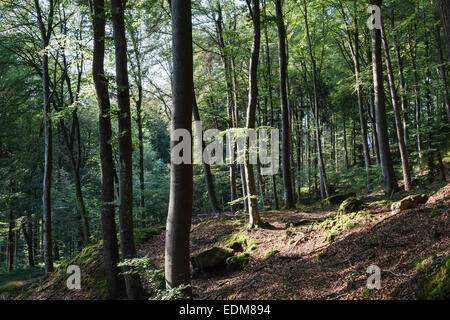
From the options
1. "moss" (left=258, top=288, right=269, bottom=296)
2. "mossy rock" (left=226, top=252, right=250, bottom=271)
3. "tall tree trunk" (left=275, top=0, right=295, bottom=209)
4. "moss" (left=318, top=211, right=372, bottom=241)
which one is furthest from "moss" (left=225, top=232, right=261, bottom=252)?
"tall tree trunk" (left=275, top=0, right=295, bottom=209)

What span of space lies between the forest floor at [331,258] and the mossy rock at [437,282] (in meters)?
0.13

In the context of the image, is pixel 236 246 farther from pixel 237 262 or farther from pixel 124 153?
pixel 124 153

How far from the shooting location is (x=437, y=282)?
10.3ft

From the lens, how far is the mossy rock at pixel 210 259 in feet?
24.3

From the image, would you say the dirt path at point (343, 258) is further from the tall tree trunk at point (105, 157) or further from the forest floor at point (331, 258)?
the tall tree trunk at point (105, 157)

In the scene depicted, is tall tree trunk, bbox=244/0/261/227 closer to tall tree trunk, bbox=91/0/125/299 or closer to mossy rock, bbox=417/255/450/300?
tall tree trunk, bbox=91/0/125/299

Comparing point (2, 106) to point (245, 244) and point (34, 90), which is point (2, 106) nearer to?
point (34, 90)

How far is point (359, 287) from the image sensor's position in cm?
404

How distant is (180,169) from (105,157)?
3630 millimetres

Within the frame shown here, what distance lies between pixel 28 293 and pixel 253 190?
915 centimetres

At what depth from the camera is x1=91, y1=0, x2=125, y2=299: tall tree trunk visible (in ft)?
22.6

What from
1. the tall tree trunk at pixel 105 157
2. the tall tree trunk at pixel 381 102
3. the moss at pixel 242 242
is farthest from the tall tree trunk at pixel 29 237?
the tall tree trunk at pixel 381 102

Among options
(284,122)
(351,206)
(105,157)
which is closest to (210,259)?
(105,157)
